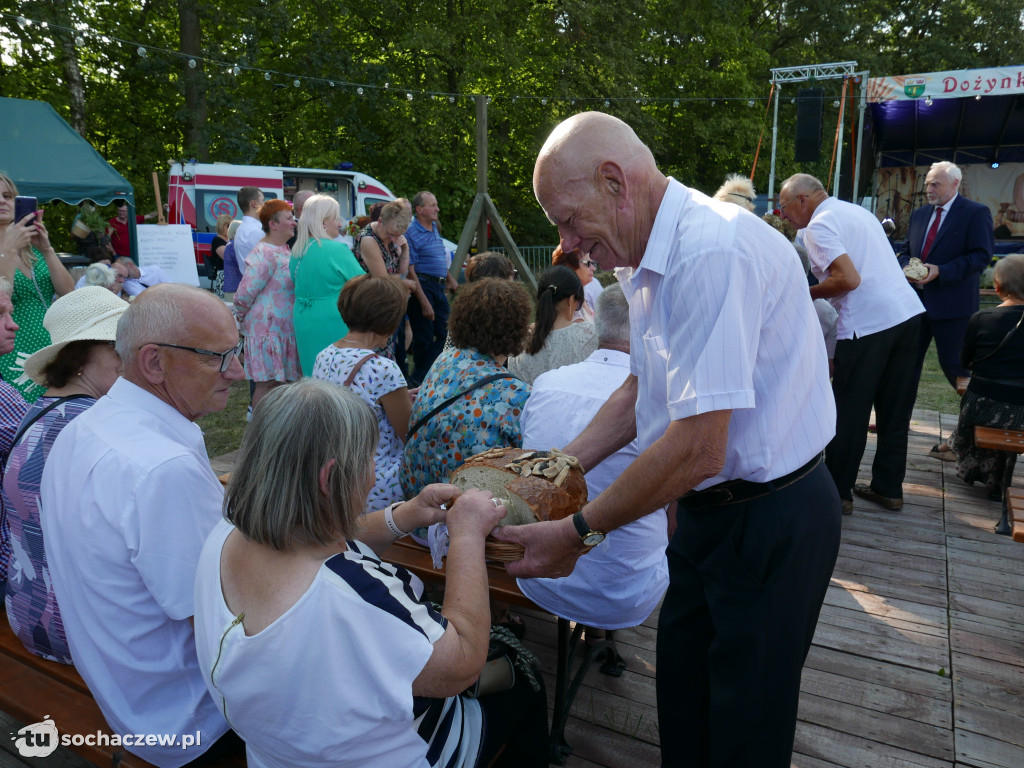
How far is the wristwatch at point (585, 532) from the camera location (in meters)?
1.74

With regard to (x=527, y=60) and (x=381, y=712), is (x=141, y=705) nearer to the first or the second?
(x=381, y=712)

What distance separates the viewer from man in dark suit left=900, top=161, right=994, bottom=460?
5031 mm

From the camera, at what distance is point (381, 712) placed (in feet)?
4.44

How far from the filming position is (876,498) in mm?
4609

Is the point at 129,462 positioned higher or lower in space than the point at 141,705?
higher

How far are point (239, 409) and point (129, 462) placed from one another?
19.4 feet

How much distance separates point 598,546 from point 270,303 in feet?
12.2

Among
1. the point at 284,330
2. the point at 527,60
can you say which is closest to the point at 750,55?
the point at 527,60

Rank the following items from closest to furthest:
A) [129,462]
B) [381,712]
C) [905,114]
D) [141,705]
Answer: [381,712] → [129,462] → [141,705] → [905,114]

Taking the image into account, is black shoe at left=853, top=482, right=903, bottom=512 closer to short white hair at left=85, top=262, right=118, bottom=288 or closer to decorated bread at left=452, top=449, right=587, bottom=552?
decorated bread at left=452, top=449, right=587, bottom=552

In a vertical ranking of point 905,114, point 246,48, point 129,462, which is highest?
point 246,48

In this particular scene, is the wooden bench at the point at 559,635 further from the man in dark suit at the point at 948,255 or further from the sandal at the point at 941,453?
the sandal at the point at 941,453

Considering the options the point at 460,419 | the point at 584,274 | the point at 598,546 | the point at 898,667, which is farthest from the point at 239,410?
the point at 898,667

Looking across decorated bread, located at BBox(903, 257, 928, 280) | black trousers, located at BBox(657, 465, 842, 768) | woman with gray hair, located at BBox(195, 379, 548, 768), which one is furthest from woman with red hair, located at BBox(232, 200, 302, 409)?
decorated bread, located at BBox(903, 257, 928, 280)
